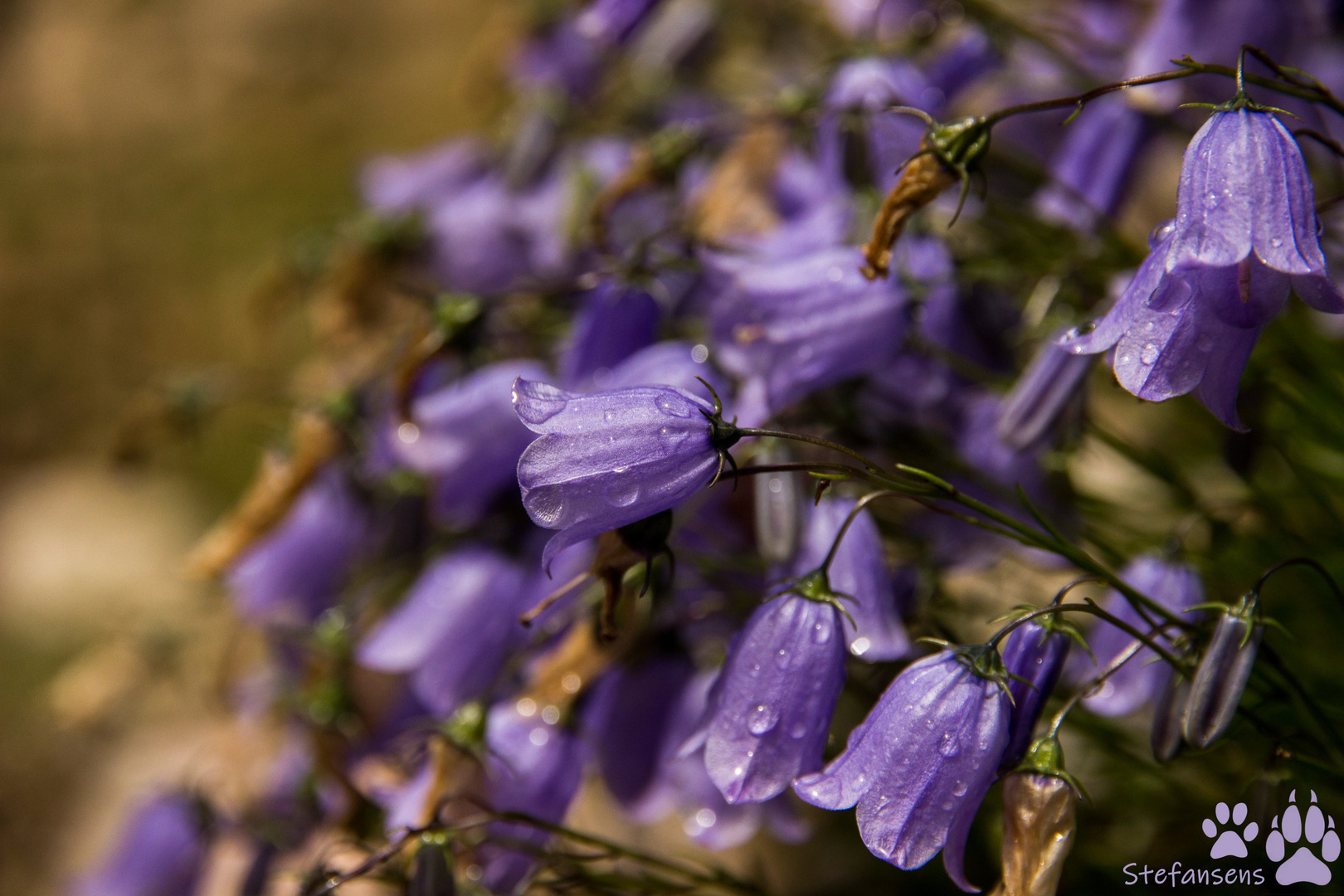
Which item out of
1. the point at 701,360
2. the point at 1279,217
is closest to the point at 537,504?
the point at 701,360

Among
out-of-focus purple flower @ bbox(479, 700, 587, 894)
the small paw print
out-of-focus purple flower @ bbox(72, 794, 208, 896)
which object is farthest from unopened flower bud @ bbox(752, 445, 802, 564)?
out-of-focus purple flower @ bbox(72, 794, 208, 896)

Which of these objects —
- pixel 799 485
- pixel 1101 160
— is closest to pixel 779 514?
pixel 799 485

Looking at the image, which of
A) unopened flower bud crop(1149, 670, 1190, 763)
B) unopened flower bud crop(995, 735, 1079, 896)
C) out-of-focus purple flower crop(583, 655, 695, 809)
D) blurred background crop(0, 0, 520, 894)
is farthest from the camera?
blurred background crop(0, 0, 520, 894)

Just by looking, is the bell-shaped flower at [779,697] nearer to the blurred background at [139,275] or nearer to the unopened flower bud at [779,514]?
the unopened flower bud at [779,514]

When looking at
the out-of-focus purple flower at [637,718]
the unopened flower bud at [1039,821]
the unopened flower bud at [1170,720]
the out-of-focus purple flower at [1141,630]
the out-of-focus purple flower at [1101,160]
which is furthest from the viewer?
the out-of-focus purple flower at [1101,160]

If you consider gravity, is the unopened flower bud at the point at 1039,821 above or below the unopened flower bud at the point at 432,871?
above

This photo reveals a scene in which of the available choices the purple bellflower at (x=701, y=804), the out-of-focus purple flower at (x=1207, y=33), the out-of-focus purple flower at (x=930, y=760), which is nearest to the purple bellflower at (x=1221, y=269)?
the out-of-focus purple flower at (x=930, y=760)

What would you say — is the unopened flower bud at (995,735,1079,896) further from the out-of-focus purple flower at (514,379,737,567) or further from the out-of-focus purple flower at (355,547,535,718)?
the out-of-focus purple flower at (355,547,535,718)
